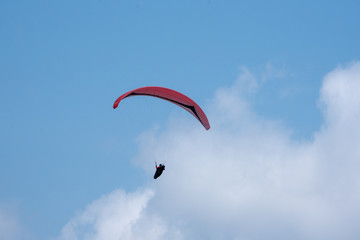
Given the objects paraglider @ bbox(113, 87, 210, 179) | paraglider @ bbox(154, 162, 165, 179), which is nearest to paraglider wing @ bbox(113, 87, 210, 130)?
paraglider @ bbox(113, 87, 210, 179)

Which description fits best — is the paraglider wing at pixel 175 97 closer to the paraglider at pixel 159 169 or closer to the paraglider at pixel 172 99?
the paraglider at pixel 172 99

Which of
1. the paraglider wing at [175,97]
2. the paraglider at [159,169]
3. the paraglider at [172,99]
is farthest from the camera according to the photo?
the paraglider at [159,169]

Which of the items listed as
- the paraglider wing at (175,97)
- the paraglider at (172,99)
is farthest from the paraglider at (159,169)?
the paraglider wing at (175,97)

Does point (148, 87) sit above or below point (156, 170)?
above

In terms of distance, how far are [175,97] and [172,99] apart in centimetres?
45

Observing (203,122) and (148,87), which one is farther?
(203,122)

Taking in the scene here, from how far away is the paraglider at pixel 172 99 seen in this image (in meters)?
41.9

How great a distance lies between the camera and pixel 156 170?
145 ft

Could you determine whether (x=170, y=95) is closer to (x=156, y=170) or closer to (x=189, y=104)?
(x=189, y=104)

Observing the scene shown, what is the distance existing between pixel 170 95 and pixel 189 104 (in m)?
1.89

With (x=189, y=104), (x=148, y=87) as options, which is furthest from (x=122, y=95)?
(x=189, y=104)

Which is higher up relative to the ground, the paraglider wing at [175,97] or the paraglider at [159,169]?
the paraglider wing at [175,97]

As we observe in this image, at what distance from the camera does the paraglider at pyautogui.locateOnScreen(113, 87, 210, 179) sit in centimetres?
4191

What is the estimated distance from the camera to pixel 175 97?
43.3 metres
